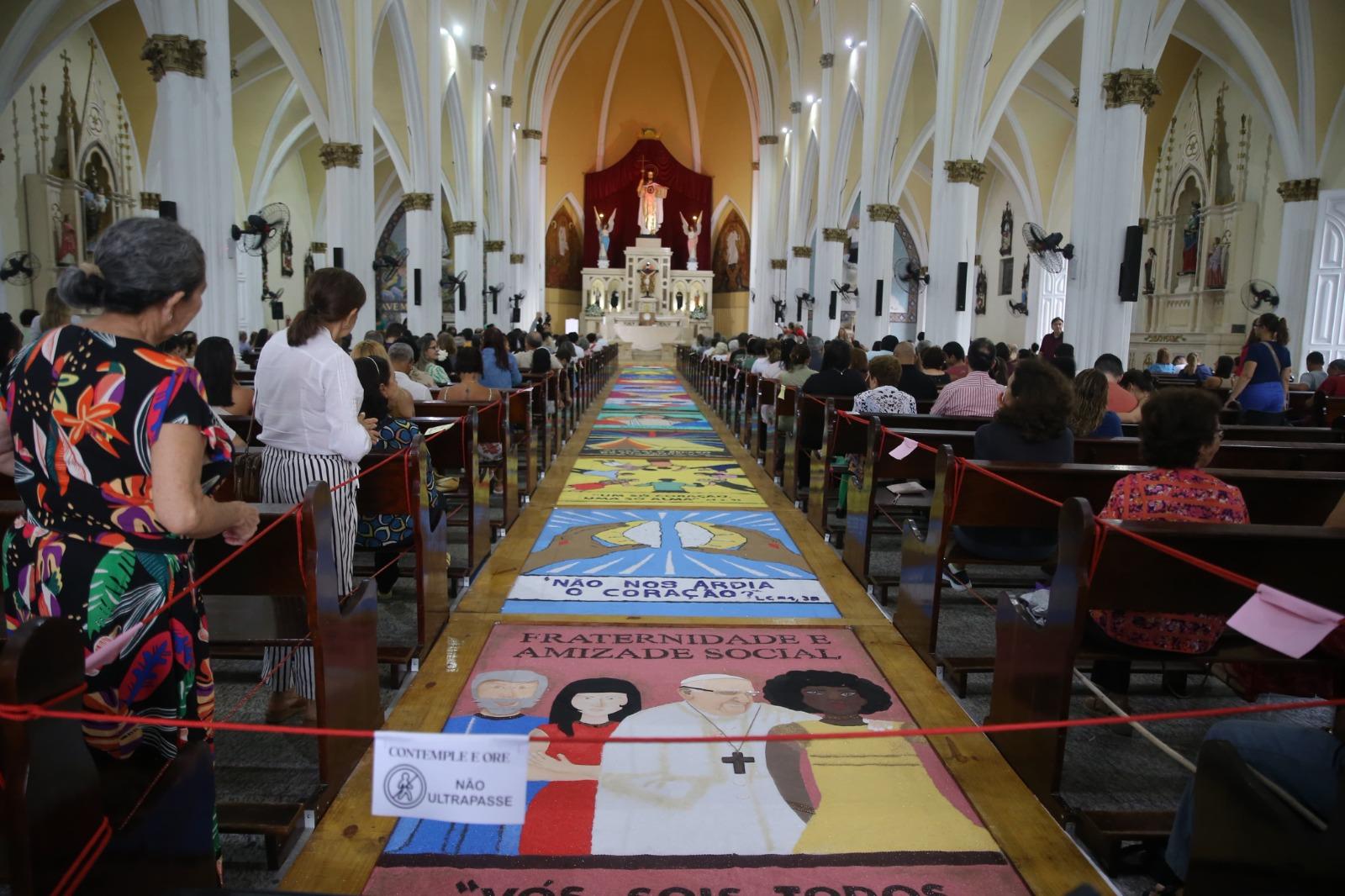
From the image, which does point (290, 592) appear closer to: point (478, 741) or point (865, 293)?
point (478, 741)

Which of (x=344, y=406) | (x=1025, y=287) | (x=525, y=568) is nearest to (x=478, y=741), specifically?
(x=344, y=406)

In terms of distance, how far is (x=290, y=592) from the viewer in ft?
8.99

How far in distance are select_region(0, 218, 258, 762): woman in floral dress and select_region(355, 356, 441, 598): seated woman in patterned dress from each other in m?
2.19

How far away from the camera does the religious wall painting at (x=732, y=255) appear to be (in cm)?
3912

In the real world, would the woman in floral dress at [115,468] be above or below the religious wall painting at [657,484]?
above

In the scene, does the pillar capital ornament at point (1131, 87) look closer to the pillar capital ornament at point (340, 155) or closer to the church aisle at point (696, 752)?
the church aisle at point (696, 752)

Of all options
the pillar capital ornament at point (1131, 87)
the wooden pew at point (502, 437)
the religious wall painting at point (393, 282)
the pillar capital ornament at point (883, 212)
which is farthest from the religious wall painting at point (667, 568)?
the religious wall painting at point (393, 282)

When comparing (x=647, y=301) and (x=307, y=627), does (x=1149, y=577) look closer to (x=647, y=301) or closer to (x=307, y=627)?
(x=307, y=627)

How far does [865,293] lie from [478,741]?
17.5 m

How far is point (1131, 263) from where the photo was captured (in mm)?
9898

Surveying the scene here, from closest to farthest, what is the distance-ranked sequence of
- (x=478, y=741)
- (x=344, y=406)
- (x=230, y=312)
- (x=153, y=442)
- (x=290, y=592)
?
1. (x=478, y=741)
2. (x=153, y=442)
3. (x=290, y=592)
4. (x=344, y=406)
5. (x=230, y=312)

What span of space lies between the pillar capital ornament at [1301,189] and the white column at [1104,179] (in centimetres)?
721

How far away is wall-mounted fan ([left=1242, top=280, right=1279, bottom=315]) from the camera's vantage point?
48.2 feet

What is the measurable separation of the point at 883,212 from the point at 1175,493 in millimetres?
16158
